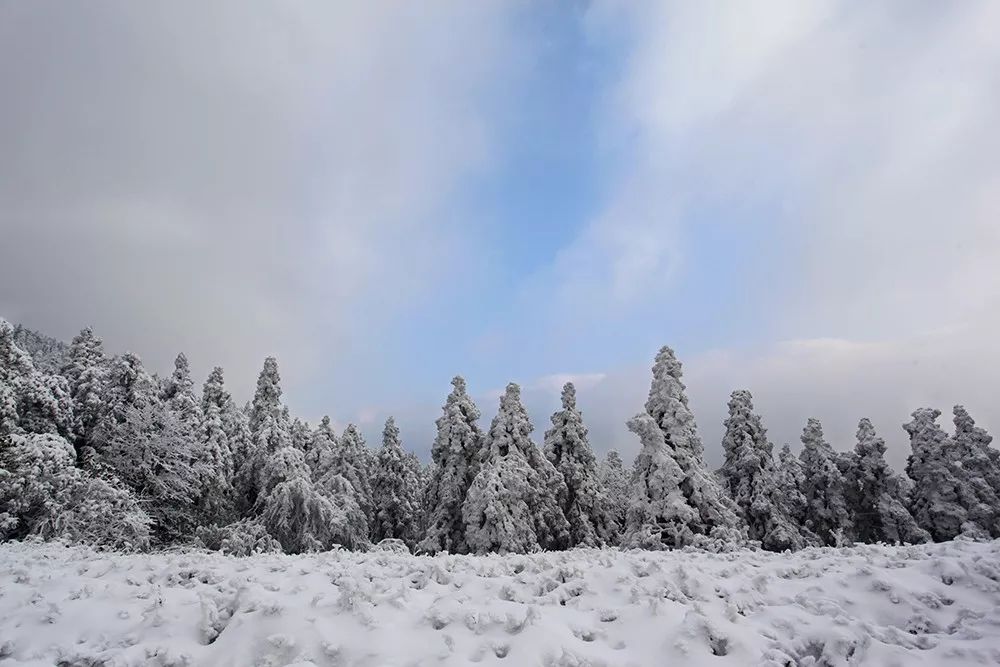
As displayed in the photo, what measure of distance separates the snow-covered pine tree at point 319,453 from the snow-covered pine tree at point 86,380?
15.8 metres

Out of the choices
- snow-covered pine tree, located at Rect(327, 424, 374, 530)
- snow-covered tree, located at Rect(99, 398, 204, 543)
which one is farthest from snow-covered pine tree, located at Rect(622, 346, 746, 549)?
snow-covered pine tree, located at Rect(327, 424, 374, 530)

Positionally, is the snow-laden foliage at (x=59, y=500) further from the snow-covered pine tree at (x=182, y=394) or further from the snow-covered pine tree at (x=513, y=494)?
the snow-covered pine tree at (x=513, y=494)

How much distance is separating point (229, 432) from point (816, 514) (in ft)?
149

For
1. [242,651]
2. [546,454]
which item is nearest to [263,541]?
[546,454]

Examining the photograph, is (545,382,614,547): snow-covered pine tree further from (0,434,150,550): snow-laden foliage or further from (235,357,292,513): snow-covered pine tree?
(0,434,150,550): snow-laden foliage

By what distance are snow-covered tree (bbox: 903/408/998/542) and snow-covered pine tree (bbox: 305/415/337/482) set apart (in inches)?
1779

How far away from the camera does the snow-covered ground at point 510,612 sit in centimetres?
676

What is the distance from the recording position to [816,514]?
43.3 meters

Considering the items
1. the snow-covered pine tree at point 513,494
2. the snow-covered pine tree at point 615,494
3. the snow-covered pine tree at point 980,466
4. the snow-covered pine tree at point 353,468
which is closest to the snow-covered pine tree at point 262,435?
the snow-covered pine tree at point 353,468

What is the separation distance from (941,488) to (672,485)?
28.4 m

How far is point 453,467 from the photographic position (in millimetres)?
34750

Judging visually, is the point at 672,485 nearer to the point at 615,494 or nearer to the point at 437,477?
the point at 437,477

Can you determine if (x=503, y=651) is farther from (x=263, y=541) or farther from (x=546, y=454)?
(x=546, y=454)

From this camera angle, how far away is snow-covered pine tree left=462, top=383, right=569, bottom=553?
29078 mm
